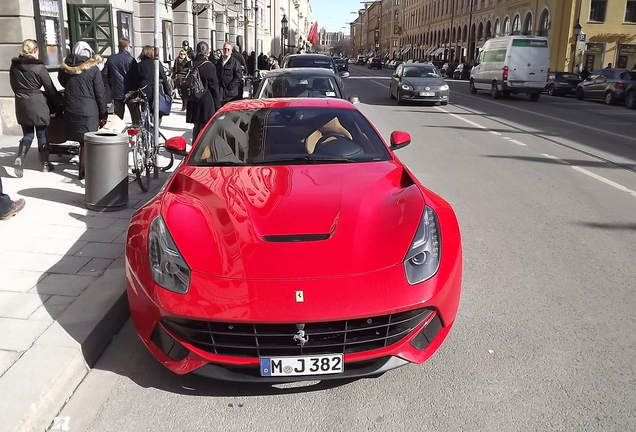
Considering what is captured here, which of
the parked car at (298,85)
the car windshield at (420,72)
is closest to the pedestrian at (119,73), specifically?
the parked car at (298,85)

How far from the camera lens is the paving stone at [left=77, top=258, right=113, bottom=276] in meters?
4.80

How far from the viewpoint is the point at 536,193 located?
26.9 feet

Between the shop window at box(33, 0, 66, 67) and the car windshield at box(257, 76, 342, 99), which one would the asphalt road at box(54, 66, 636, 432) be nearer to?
the car windshield at box(257, 76, 342, 99)

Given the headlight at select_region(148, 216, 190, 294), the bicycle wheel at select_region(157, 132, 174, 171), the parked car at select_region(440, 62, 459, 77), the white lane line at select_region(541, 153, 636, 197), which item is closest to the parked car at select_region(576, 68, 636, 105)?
the white lane line at select_region(541, 153, 636, 197)

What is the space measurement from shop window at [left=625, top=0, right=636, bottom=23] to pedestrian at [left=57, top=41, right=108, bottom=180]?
148ft

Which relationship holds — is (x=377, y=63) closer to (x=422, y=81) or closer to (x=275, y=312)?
(x=422, y=81)

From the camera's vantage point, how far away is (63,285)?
14.9ft

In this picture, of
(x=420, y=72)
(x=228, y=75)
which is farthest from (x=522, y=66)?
(x=228, y=75)

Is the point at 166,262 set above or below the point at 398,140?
below

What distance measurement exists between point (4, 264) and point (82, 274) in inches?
28.8

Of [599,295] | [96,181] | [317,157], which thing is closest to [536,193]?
[599,295]

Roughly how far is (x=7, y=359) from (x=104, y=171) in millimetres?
3485

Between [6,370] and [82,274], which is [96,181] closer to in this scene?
[82,274]

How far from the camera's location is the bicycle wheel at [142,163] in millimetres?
7691
